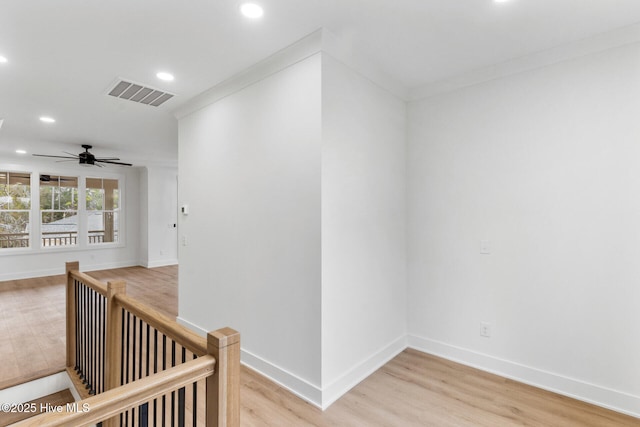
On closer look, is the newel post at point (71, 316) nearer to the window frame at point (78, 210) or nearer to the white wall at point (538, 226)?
the white wall at point (538, 226)

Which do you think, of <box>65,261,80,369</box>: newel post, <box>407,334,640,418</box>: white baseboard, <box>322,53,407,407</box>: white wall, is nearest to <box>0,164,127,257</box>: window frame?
<box>65,261,80,369</box>: newel post

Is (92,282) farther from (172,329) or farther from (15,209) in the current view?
(15,209)

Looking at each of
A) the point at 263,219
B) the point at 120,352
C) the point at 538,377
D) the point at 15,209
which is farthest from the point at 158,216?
A: the point at 538,377

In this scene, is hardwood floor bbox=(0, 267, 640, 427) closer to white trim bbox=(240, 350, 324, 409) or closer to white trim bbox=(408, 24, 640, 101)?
white trim bbox=(240, 350, 324, 409)

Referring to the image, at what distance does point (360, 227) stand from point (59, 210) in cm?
740

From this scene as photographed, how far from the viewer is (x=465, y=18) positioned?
204 centimetres

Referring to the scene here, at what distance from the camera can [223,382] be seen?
1.17 metres

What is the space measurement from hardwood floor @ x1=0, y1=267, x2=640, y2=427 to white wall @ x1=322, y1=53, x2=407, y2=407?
0.17m

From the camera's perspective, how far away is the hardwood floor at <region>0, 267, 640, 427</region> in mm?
2039

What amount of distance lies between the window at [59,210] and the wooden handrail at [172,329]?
675 centimetres

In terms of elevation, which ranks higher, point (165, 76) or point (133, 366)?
point (165, 76)

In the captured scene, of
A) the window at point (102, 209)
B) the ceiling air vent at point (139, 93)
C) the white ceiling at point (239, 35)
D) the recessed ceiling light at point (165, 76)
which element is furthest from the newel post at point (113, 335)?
the window at point (102, 209)

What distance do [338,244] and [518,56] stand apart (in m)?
2.12

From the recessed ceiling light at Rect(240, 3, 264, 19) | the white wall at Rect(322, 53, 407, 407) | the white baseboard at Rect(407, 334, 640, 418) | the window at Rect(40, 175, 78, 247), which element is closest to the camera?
the recessed ceiling light at Rect(240, 3, 264, 19)
